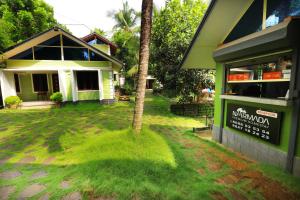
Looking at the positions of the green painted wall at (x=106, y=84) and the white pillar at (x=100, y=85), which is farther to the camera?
the green painted wall at (x=106, y=84)

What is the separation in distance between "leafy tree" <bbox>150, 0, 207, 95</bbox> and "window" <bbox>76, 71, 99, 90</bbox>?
6.46 metres

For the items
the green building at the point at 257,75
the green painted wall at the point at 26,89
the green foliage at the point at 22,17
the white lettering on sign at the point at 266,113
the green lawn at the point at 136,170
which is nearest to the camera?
the green lawn at the point at 136,170

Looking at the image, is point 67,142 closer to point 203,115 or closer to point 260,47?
point 260,47

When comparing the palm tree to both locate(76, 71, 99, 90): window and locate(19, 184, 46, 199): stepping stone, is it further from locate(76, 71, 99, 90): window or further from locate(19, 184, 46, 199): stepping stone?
locate(19, 184, 46, 199): stepping stone

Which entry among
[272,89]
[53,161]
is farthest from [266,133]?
[53,161]

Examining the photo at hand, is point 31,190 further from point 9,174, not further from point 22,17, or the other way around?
point 22,17

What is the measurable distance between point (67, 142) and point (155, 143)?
3.23 meters

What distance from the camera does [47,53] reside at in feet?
43.2

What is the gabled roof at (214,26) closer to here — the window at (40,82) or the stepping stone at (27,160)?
the stepping stone at (27,160)

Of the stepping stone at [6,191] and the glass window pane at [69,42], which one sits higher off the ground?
the glass window pane at [69,42]

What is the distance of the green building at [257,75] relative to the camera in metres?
3.38

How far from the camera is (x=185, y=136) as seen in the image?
21.5 feet

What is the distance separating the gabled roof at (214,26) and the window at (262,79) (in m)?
1.26

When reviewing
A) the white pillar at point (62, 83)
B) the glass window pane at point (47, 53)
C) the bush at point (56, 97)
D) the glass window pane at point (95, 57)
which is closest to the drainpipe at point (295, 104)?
the glass window pane at point (95, 57)
